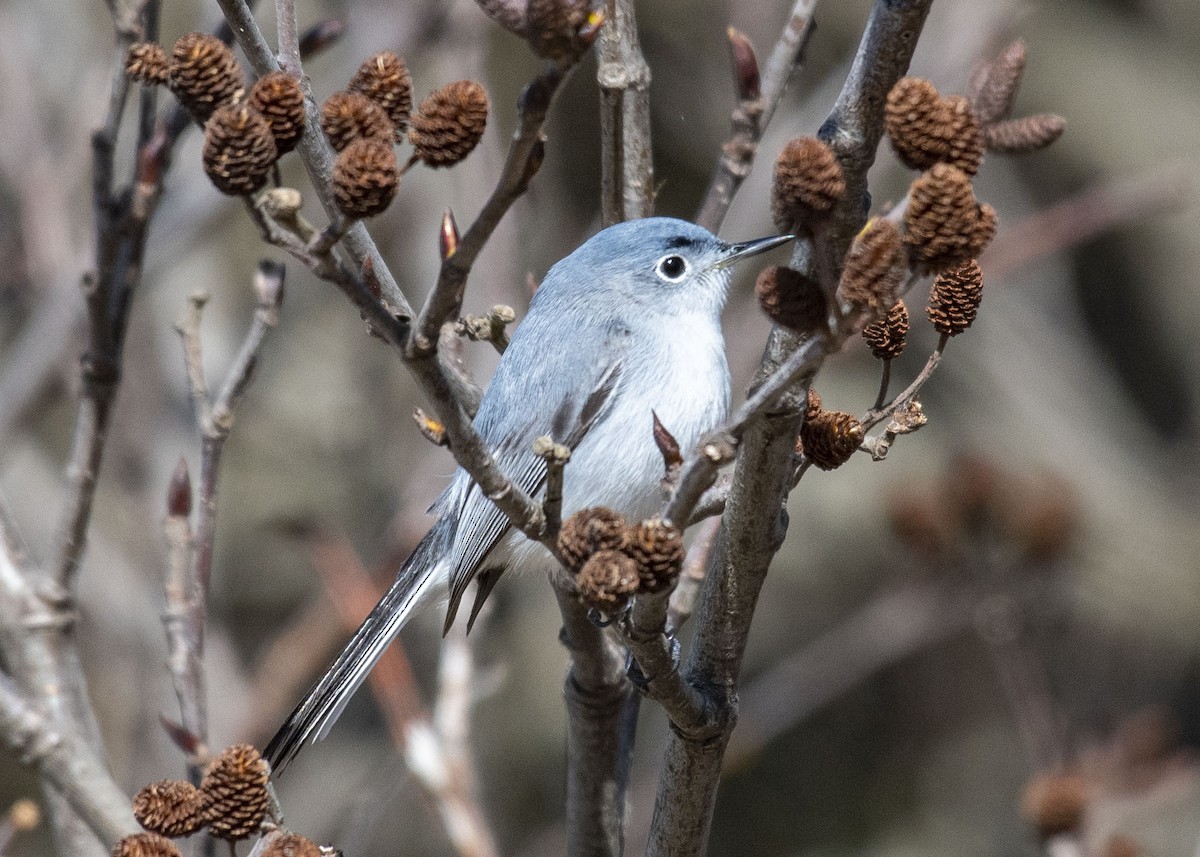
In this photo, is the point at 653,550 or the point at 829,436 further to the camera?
the point at 829,436

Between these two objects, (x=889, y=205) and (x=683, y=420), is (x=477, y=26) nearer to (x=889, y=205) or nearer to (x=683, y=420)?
(x=683, y=420)

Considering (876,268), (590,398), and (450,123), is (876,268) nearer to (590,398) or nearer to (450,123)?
(450,123)

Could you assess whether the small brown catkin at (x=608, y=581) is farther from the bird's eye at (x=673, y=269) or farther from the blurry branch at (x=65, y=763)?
the bird's eye at (x=673, y=269)

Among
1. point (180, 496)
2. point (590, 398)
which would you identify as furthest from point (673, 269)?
point (180, 496)

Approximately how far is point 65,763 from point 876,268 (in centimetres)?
156

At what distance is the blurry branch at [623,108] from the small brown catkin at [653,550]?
1.16 m

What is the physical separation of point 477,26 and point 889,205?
2.67 metres

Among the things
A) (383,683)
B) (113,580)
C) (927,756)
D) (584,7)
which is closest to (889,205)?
(584,7)

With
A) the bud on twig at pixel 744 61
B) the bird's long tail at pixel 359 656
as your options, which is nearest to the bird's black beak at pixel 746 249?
the bud on twig at pixel 744 61

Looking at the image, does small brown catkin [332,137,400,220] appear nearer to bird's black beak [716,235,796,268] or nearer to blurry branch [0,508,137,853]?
A: blurry branch [0,508,137,853]

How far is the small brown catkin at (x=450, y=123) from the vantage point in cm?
125

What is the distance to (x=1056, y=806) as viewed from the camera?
2.33 metres

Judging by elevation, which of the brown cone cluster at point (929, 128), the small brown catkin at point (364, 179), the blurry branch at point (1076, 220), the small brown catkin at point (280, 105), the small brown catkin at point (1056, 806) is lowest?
the small brown catkin at point (1056, 806)

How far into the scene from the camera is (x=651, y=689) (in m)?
1.74
